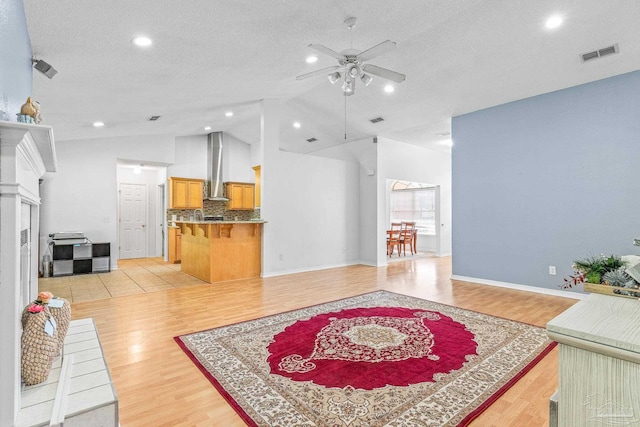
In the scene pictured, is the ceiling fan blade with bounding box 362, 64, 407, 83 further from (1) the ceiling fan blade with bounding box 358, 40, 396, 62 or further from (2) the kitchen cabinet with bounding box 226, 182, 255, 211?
(2) the kitchen cabinet with bounding box 226, 182, 255, 211

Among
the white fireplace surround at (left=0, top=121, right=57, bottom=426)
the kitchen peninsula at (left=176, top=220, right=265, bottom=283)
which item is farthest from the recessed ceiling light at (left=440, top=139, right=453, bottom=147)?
the white fireplace surround at (left=0, top=121, right=57, bottom=426)

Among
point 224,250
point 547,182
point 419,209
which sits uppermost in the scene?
point 547,182

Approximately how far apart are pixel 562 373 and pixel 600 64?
16.7 ft

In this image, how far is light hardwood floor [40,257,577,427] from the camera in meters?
1.98

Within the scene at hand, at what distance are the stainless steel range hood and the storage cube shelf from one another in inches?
114

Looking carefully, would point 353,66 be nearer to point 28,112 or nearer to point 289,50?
point 289,50

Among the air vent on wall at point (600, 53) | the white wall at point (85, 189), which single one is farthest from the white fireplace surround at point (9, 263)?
the white wall at point (85, 189)

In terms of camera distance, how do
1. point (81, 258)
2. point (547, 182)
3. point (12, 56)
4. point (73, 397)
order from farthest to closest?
point (81, 258) < point (547, 182) < point (12, 56) < point (73, 397)

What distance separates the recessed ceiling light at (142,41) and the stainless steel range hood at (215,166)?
595 centimetres

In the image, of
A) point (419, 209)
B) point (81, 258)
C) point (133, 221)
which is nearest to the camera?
point (81, 258)

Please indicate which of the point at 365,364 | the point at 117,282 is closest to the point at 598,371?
the point at 365,364

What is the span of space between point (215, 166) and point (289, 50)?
18.3 ft

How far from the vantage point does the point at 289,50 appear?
3.92 meters

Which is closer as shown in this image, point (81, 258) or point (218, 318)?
point (218, 318)
